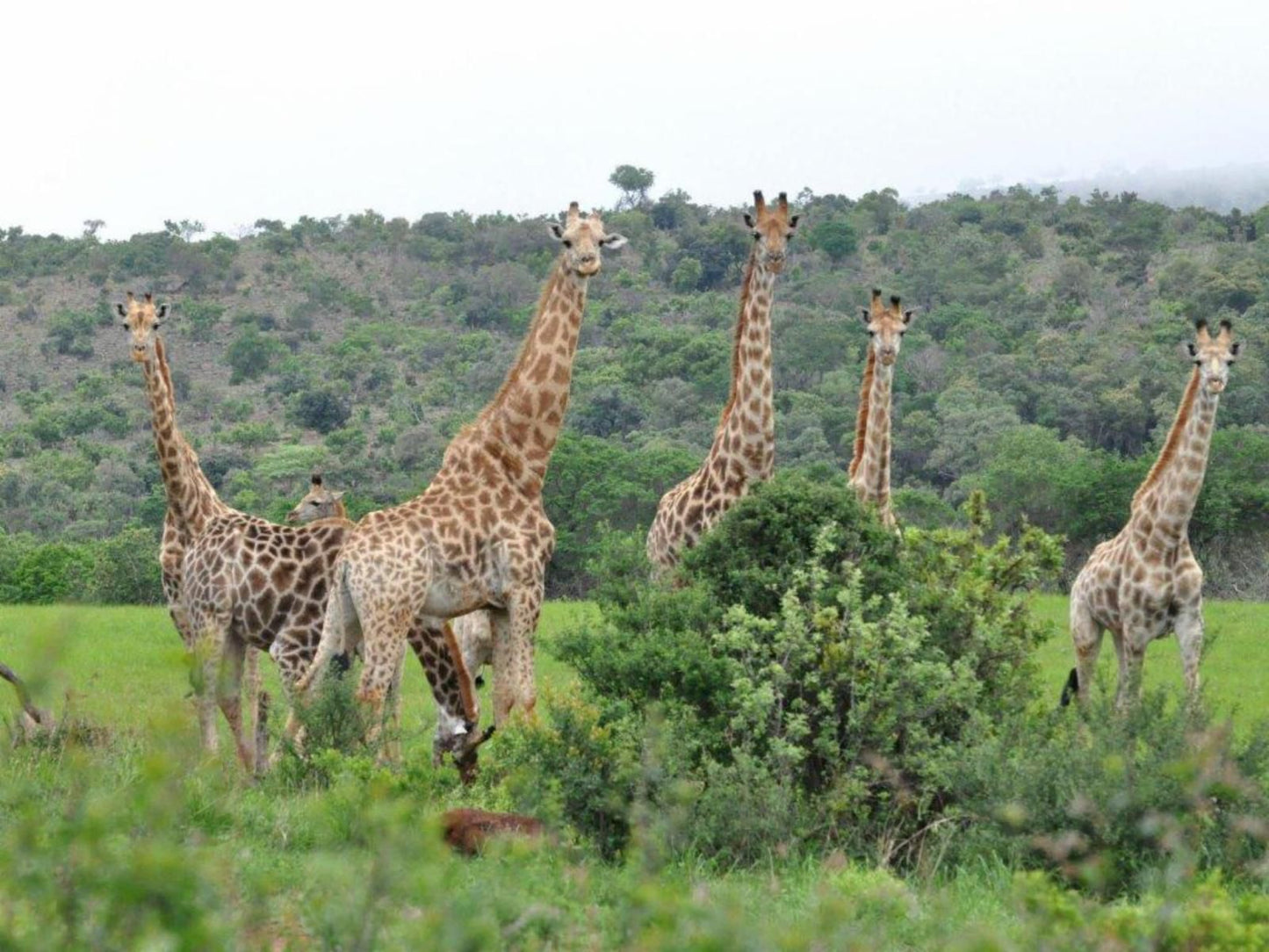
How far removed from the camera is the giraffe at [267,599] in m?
8.77

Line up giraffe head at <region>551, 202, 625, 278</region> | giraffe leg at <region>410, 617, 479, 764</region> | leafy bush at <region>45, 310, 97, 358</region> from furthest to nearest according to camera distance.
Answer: leafy bush at <region>45, 310, 97, 358</region> → giraffe head at <region>551, 202, 625, 278</region> → giraffe leg at <region>410, 617, 479, 764</region>

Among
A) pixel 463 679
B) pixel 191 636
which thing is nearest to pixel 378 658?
pixel 463 679

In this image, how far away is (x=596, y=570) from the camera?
8.07m

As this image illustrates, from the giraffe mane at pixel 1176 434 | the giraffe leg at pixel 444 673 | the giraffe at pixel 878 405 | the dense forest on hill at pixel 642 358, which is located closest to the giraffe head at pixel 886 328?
the giraffe at pixel 878 405

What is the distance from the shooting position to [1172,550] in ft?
33.3

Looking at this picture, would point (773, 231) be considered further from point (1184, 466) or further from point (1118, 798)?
point (1118, 798)

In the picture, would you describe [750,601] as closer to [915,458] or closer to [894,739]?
[894,739]

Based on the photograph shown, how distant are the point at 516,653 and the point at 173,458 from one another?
9.50ft

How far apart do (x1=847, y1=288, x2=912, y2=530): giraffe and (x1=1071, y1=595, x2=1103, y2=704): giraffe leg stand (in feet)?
4.86

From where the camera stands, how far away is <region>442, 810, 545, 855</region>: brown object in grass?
584cm

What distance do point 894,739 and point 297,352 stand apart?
46.9 meters

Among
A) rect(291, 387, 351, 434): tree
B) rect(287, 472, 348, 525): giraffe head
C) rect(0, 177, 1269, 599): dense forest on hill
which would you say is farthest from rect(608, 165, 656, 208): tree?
rect(287, 472, 348, 525): giraffe head

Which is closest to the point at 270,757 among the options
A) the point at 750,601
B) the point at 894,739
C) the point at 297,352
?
the point at 750,601

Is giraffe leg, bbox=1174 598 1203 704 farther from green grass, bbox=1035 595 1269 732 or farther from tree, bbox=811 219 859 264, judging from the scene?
tree, bbox=811 219 859 264
